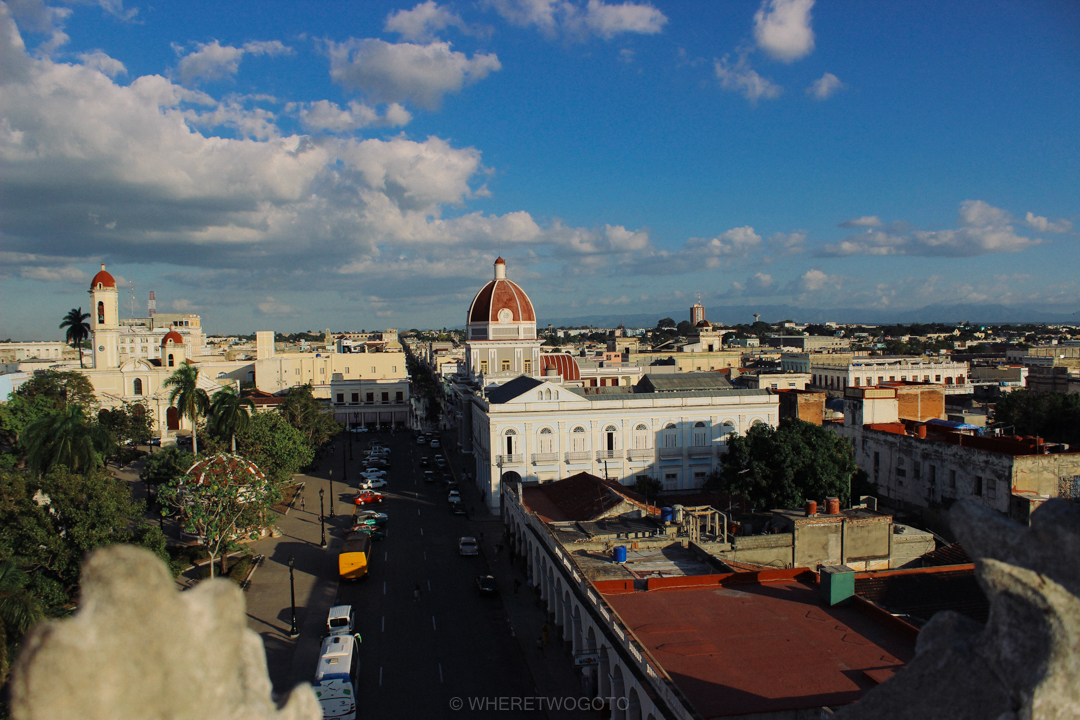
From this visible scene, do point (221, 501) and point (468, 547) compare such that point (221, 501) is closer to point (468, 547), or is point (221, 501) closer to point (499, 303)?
point (468, 547)

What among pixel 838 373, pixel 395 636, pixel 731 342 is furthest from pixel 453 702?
pixel 731 342

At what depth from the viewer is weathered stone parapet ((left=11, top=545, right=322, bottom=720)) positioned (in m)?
3.22

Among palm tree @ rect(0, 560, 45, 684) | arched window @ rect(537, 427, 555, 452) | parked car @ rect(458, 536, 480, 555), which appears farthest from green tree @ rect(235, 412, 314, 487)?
palm tree @ rect(0, 560, 45, 684)

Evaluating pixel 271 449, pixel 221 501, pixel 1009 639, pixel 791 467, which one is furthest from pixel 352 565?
pixel 1009 639

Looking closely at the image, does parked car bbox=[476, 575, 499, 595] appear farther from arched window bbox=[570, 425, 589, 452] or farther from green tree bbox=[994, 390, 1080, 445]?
green tree bbox=[994, 390, 1080, 445]

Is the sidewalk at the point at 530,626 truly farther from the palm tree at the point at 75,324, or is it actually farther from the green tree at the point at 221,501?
the palm tree at the point at 75,324

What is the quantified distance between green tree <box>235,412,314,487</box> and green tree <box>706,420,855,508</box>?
25.6 metres

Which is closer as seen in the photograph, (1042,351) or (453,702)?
(453,702)

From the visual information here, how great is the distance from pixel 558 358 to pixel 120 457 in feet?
124

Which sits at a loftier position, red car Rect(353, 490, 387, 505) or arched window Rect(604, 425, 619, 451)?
arched window Rect(604, 425, 619, 451)

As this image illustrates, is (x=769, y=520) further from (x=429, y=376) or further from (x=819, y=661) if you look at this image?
(x=429, y=376)

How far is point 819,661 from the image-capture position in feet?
48.6

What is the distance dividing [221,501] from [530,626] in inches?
570

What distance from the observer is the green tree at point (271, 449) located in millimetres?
42031
